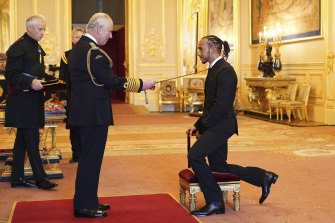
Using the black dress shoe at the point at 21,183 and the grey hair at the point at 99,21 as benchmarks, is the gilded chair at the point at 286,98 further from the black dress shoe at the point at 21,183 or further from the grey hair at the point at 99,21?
the grey hair at the point at 99,21

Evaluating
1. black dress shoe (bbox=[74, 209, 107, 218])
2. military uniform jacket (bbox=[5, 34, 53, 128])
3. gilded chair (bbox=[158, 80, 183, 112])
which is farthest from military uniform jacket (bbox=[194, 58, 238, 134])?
gilded chair (bbox=[158, 80, 183, 112])

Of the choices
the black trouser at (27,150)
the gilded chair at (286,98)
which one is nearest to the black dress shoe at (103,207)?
the black trouser at (27,150)

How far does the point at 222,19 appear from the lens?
15242 mm

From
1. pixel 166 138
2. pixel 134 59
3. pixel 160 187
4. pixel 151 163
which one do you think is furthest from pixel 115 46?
pixel 160 187

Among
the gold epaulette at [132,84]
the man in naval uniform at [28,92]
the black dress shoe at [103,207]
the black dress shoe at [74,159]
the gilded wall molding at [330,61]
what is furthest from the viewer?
the gilded wall molding at [330,61]

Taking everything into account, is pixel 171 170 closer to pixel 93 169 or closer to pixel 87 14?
pixel 93 169

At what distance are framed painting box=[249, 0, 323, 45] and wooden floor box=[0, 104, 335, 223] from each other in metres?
2.36

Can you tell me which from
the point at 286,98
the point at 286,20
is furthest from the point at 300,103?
the point at 286,20

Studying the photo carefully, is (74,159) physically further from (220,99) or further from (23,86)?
(220,99)

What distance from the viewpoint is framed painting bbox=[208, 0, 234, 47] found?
14.8m

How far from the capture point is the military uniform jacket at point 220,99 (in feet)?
13.5

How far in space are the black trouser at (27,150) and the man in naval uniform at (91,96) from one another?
122cm

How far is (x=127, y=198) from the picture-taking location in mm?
4766

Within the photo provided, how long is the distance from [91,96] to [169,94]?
35.2ft
